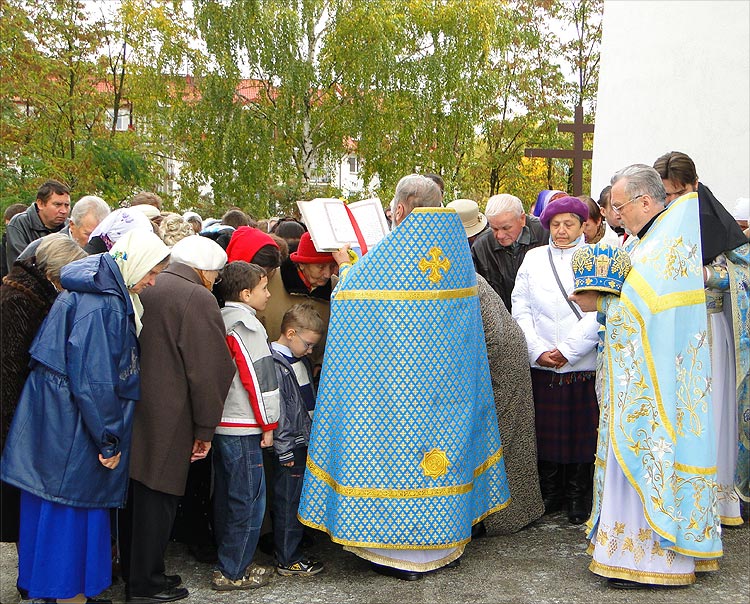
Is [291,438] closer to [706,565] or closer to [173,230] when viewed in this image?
[173,230]

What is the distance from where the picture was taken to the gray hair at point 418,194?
15.2ft

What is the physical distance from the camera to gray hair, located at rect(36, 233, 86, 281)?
167 inches

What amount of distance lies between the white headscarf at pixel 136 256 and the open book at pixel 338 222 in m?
0.90

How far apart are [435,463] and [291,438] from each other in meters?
→ 0.77

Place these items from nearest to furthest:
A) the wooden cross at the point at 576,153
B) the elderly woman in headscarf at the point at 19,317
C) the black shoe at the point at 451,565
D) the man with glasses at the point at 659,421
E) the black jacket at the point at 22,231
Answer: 1. the elderly woman in headscarf at the point at 19,317
2. the man with glasses at the point at 659,421
3. the black shoe at the point at 451,565
4. the black jacket at the point at 22,231
5. the wooden cross at the point at 576,153

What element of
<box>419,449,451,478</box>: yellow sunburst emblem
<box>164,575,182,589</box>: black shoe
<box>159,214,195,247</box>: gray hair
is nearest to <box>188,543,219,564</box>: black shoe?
<box>164,575,182,589</box>: black shoe

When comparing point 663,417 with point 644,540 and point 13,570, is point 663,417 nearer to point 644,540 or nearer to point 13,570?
point 644,540

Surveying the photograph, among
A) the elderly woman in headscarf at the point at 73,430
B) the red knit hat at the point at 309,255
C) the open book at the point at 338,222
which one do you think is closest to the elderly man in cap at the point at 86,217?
the red knit hat at the point at 309,255

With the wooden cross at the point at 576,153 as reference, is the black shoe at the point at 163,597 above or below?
below

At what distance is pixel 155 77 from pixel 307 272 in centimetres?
2022

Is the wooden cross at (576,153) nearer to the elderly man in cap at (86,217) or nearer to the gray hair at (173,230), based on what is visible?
the elderly man in cap at (86,217)

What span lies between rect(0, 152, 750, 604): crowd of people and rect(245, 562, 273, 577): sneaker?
16 millimetres

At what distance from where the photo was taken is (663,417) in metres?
4.35

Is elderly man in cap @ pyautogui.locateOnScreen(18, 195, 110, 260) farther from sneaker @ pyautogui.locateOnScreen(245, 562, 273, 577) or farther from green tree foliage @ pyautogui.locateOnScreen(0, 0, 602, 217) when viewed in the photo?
green tree foliage @ pyautogui.locateOnScreen(0, 0, 602, 217)
